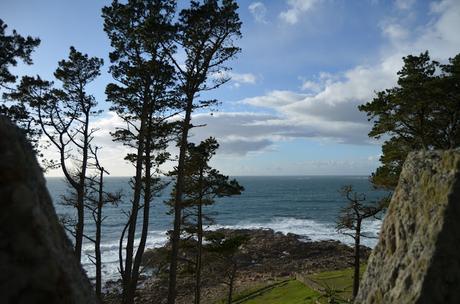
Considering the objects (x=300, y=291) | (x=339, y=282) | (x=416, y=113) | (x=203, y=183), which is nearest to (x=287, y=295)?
(x=300, y=291)

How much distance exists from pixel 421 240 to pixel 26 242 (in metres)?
4.16

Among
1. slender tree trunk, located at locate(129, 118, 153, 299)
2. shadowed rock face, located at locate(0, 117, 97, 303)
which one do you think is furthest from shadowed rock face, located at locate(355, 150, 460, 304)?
slender tree trunk, located at locate(129, 118, 153, 299)

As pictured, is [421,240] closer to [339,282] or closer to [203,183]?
[203,183]

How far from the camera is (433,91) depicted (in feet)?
51.0

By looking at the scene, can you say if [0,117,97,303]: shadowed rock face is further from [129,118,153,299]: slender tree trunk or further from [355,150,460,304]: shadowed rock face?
[129,118,153,299]: slender tree trunk

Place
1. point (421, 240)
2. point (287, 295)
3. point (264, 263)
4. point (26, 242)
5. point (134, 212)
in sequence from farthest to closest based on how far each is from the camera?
Result: point (264, 263) < point (287, 295) < point (134, 212) < point (421, 240) < point (26, 242)

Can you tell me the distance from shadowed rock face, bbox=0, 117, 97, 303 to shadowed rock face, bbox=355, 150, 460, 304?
360cm

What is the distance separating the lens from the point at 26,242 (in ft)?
10.5

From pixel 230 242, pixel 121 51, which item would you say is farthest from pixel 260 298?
pixel 121 51

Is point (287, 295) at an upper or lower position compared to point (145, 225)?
lower

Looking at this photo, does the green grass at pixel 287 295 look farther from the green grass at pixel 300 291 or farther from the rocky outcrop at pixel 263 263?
the rocky outcrop at pixel 263 263

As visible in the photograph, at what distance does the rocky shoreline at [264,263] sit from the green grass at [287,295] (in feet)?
15.9

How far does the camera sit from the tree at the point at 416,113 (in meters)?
16.0

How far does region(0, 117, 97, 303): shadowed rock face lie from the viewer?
3.07 metres
